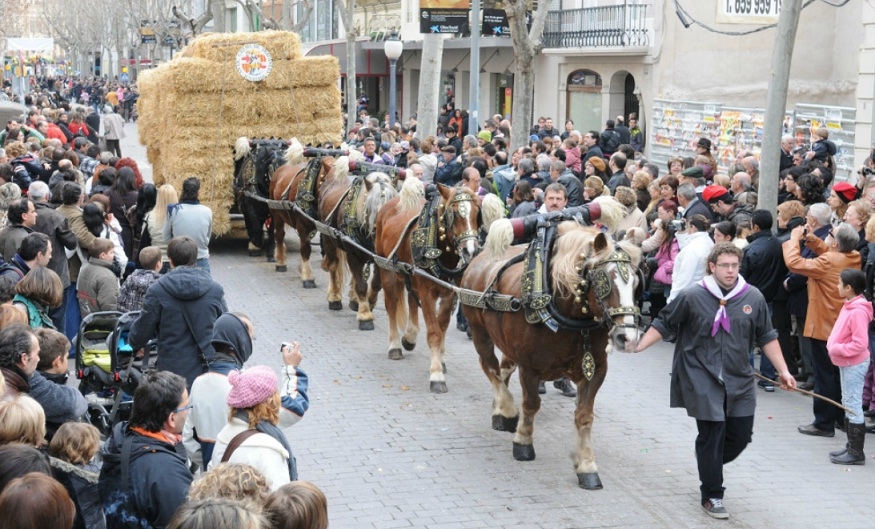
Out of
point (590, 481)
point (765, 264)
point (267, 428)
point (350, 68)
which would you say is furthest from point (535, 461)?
point (350, 68)

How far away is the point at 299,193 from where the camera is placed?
1509 centimetres

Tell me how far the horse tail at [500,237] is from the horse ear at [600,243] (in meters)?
1.18

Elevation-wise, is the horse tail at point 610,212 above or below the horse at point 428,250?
above

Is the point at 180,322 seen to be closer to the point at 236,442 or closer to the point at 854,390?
the point at 236,442

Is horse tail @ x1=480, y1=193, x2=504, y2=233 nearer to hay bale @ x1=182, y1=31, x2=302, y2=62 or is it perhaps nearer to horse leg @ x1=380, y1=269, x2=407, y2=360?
horse leg @ x1=380, y1=269, x2=407, y2=360

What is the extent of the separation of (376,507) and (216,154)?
33.3 feet

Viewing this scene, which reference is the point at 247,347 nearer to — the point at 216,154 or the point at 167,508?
the point at 167,508

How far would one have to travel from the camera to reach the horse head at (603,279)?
7180 millimetres

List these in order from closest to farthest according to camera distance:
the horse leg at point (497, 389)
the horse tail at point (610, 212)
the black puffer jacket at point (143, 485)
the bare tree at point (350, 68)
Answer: the black puffer jacket at point (143, 485) < the horse tail at point (610, 212) < the horse leg at point (497, 389) < the bare tree at point (350, 68)

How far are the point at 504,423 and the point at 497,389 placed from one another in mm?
279

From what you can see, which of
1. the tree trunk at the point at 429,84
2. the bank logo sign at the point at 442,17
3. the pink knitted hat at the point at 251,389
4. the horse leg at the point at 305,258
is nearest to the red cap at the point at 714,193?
the horse leg at the point at 305,258

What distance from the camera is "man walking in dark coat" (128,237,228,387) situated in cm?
761

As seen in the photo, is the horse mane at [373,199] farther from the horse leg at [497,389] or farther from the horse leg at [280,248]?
the horse leg at [280,248]

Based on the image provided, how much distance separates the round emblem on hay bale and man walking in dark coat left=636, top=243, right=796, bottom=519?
1058 cm
